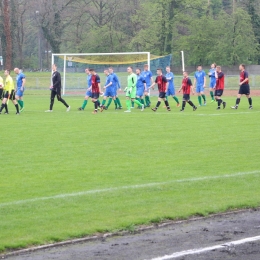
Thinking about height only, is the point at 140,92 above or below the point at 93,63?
below

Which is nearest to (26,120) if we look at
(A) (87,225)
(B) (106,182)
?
(B) (106,182)

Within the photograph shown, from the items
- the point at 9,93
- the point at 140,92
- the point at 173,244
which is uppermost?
the point at 9,93

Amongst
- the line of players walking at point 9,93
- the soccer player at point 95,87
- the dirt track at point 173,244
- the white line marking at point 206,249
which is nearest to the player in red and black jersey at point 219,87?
the soccer player at point 95,87

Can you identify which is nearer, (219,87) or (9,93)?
(9,93)

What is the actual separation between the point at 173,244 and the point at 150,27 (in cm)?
6756

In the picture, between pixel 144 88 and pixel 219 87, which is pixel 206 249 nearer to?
pixel 219 87

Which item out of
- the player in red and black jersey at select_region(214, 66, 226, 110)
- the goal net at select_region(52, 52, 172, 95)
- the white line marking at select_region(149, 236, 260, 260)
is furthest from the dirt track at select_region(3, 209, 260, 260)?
the goal net at select_region(52, 52, 172, 95)

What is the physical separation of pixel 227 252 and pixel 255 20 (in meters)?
68.5

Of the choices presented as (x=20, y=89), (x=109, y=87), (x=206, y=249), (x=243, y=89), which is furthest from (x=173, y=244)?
(x=20, y=89)

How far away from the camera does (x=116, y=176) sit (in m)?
11.3

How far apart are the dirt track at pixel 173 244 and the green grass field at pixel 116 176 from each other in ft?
1.07

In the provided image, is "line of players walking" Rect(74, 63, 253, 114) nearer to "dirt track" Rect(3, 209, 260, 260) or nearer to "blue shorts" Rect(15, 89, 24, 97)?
"blue shorts" Rect(15, 89, 24, 97)

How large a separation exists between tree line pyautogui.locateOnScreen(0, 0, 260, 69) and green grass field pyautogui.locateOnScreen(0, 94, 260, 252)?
1902 inches

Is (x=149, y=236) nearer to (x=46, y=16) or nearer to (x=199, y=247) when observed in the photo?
(x=199, y=247)
